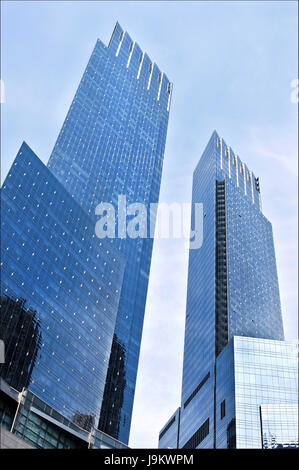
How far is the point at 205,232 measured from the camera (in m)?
199

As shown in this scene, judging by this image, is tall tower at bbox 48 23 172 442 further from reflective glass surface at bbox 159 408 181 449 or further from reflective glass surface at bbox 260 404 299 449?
reflective glass surface at bbox 260 404 299 449

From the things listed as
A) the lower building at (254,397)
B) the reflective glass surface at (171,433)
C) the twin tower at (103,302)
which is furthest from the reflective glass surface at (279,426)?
the reflective glass surface at (171,433)

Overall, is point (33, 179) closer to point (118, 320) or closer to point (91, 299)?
point (91, 299)

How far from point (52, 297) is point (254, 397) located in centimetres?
5638

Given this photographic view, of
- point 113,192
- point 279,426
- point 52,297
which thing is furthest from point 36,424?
point 113,192

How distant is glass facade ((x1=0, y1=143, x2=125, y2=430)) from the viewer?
4149 inches

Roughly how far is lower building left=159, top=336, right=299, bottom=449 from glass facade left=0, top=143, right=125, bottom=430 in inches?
1277

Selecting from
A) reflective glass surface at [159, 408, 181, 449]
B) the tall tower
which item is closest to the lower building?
the tall tower

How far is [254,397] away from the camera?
12531 cm

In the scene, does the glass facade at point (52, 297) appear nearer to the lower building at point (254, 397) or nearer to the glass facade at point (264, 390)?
the lower building at point (254, 397)

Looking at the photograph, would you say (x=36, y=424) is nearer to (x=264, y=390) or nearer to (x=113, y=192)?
(x=264, y=390)
